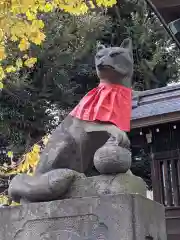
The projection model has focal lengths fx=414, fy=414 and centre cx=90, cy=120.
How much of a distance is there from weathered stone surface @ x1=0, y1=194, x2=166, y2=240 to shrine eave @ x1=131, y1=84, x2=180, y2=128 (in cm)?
514

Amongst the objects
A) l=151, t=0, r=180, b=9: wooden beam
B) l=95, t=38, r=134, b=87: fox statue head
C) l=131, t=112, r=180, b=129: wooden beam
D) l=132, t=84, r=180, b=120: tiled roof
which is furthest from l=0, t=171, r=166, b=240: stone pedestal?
l=132, t=84, r=180, b=120: tiled roof

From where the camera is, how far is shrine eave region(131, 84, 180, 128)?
8133 millimetres

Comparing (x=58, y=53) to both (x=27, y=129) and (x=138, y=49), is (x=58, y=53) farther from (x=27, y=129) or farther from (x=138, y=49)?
(x=138, y=49)

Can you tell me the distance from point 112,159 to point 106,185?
206 mm

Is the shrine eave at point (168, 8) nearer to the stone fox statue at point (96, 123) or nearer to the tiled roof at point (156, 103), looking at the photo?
the stone fox statue at point (96, 123)

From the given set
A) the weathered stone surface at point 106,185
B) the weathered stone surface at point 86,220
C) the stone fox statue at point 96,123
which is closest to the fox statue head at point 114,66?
the stone fox statue at point 96,123

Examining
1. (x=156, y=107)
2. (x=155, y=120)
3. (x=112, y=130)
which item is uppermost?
(x=156, y=107)

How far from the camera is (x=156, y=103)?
29.5 ft

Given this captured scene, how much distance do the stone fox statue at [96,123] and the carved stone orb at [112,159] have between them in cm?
13

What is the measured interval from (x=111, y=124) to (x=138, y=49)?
10.7m

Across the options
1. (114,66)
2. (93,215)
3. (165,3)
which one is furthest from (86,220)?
(165,3)

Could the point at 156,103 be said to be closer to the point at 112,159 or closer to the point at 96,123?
the point at 96,123

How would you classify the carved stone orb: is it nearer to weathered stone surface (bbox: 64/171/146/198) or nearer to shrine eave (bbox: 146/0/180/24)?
weathered stone surface (bbox: 64/171/146/198)

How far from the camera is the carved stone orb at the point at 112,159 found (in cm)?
296
